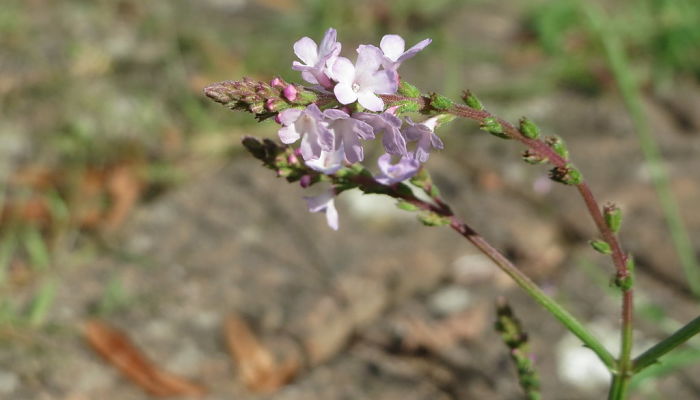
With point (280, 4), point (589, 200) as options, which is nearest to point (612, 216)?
point (589, 200)

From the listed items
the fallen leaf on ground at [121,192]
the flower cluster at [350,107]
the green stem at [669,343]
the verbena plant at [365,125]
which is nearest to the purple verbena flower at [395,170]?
the verbena plant at [365,125]

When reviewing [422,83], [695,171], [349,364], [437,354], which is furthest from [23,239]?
[695,171]

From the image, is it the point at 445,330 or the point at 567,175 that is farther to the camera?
the point at 445,330

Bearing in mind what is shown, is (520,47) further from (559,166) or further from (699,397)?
(559,166)

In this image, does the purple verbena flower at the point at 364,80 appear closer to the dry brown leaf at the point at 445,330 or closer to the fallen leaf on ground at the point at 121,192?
the dry brown leaf at the point at 445,330

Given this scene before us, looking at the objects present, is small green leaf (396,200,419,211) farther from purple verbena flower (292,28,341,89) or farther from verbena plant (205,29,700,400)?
purple verbena flower (292,28,341,89)

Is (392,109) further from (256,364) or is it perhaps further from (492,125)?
(256,364)
